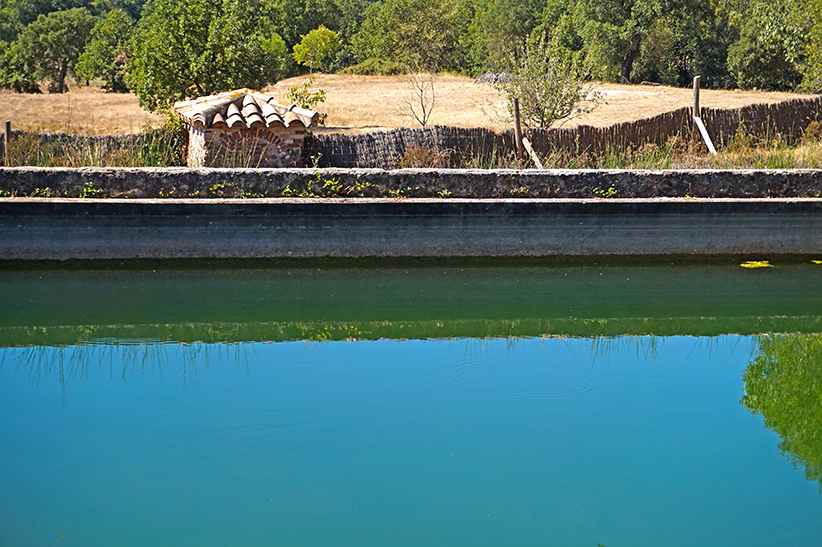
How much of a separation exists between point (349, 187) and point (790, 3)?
12.0m

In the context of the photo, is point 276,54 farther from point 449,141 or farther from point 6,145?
point 6,145

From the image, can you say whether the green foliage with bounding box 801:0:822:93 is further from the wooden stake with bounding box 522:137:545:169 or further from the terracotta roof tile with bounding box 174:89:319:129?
the terracotta roof tile with bounding box 174:89:319:129

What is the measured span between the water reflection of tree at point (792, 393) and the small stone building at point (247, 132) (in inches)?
260

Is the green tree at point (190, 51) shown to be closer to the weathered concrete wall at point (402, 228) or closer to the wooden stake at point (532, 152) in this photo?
the wooden stake at point (532, 152)

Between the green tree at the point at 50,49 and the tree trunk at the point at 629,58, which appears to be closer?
the tree trunk at the point at 629,58

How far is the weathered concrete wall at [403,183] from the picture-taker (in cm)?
974

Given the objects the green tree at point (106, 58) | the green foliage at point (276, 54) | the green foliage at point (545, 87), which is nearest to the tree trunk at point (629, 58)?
the green foliage at point (276, 54)

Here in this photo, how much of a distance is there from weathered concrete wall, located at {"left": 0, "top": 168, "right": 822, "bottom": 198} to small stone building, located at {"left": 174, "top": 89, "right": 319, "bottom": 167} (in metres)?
1.19

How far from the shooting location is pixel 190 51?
17.9 m

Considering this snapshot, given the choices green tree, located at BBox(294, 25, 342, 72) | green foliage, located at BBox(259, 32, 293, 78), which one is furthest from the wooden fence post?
green tree, located at BBox(294, 25, 342, 72)

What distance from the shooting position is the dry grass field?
22.5 metres

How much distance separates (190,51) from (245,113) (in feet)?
24.5

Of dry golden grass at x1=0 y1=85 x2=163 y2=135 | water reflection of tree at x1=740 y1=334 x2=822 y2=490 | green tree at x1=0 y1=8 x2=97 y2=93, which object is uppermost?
green tree at x1=0 y1=8 x2=97 y2=93

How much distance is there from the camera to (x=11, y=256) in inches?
368
